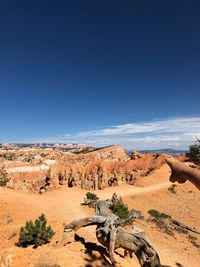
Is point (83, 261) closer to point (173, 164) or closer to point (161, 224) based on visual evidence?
point (173, 164)

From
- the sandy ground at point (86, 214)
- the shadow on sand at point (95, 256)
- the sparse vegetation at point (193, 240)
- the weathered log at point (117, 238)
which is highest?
the weathered log at point (117, 238)

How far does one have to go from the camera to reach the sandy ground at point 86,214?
424 inches

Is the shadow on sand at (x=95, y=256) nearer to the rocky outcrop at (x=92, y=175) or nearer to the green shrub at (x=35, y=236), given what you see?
the green shrub at (x=35, y=236)

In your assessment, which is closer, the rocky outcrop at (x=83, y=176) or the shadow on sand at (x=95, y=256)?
the shadow on sand at (x=95, y=256)

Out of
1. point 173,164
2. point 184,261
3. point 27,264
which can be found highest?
point 173,164

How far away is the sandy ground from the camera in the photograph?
10.8 metres

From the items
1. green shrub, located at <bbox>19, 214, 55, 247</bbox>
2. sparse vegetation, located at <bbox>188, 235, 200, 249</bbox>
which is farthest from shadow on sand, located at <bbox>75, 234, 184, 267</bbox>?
sparse vegetation, located at <bbox>188, 235, 200, 249</bbox>

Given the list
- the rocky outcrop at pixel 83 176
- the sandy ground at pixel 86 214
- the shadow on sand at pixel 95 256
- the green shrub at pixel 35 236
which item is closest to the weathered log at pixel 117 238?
the shadow on sand at pixel 95 256

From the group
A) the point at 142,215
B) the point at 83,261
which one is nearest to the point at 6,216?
the point at 142,215

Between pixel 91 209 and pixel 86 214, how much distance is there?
182 cm

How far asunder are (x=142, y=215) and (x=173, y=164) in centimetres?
2195

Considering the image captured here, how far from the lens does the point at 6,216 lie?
70.1 feet

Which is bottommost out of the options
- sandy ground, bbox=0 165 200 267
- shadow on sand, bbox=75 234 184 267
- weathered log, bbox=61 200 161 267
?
sandy ground, bbox=0 165 200 267

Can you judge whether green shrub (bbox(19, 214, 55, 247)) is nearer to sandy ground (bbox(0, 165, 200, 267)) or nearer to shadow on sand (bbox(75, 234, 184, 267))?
sandy ground (bbox(0, 165, 200, 267))
